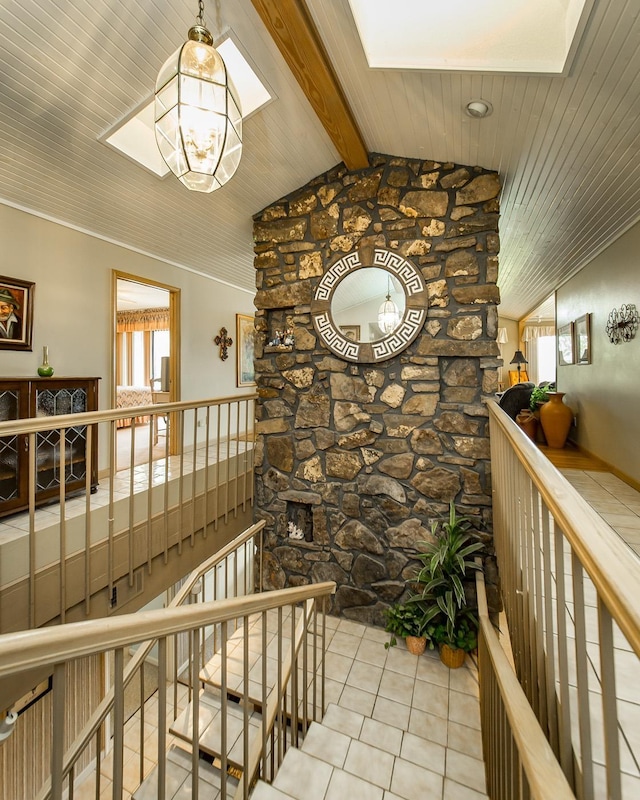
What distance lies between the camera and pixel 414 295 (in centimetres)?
304

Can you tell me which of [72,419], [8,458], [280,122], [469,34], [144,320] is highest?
[280,122]

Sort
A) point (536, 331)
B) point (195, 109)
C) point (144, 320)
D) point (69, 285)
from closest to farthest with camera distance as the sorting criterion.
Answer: point (195, 109) < point (69, 285) < point (144, 320) < point (536, 331)

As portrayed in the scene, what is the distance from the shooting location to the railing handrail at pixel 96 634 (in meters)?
0.69

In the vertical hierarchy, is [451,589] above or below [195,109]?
below

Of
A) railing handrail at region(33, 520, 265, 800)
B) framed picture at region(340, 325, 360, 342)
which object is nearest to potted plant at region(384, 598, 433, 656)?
railing handrail at region(33, 520, 265, 800)

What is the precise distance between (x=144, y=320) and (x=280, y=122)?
6.00 metres

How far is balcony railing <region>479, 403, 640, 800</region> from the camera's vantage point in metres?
0.62

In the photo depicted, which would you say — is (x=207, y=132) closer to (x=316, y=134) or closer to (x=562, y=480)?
(x=562, y=480)

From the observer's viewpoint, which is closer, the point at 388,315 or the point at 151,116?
the point at 151,116

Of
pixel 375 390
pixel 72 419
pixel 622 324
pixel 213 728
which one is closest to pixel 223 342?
pixel 375 390

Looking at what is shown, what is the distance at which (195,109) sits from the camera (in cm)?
140

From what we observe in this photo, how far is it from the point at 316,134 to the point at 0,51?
1.91 m

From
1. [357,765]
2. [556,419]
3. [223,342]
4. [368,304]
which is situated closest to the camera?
[357,765]

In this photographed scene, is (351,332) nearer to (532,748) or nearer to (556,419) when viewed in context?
(532,748)
